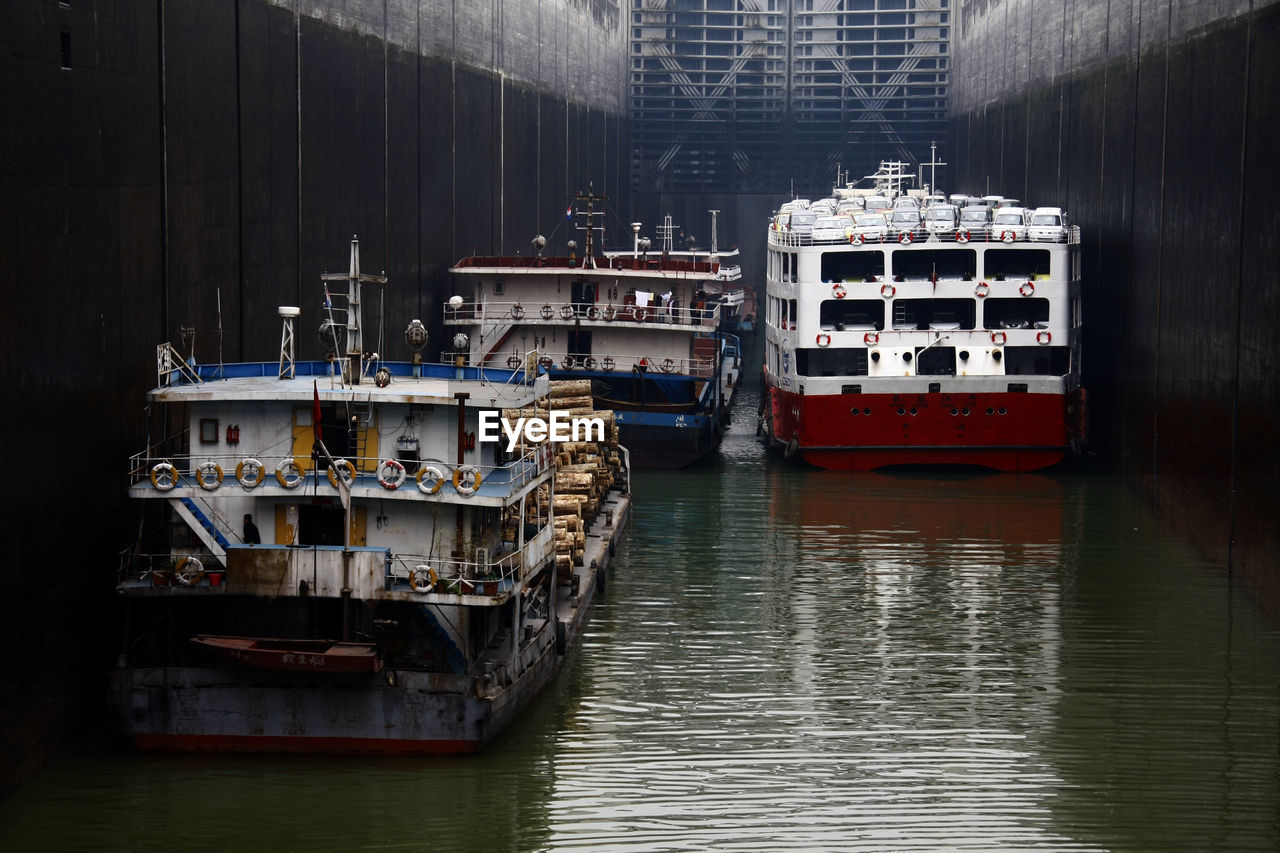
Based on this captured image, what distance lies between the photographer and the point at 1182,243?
3478cm

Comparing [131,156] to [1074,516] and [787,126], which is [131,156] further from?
[787,126]

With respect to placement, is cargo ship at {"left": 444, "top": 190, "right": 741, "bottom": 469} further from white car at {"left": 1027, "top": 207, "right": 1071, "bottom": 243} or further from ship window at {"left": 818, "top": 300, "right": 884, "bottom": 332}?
white car at {"left": 1027, "top": 207, "right": 1071, "bottom": 243}

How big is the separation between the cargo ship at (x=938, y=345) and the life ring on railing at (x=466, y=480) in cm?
2175

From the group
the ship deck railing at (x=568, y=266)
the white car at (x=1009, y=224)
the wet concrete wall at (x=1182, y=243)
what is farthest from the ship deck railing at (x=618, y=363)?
the wet concrete wall at (x=1182, y=243)

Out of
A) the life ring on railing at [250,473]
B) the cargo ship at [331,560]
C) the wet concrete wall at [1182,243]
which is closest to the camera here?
the cargo ship at [331,560]

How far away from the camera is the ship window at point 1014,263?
42.3 meters

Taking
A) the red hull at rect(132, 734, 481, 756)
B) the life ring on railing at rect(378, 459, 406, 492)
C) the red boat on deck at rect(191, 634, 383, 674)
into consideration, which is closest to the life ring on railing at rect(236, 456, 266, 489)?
the life ring on railing at rect(378, 459, 406, 492)

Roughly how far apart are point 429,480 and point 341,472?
1.03 metres

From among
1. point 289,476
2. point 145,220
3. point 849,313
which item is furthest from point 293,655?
point 849,313

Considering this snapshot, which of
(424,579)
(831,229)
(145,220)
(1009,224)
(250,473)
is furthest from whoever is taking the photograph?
(831,229)

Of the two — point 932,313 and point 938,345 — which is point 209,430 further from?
point 932,313

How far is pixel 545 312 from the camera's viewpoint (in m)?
44.3

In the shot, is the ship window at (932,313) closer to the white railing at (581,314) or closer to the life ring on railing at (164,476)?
the white railing at (581,314)

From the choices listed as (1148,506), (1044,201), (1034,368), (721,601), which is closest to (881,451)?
(1034,368)
